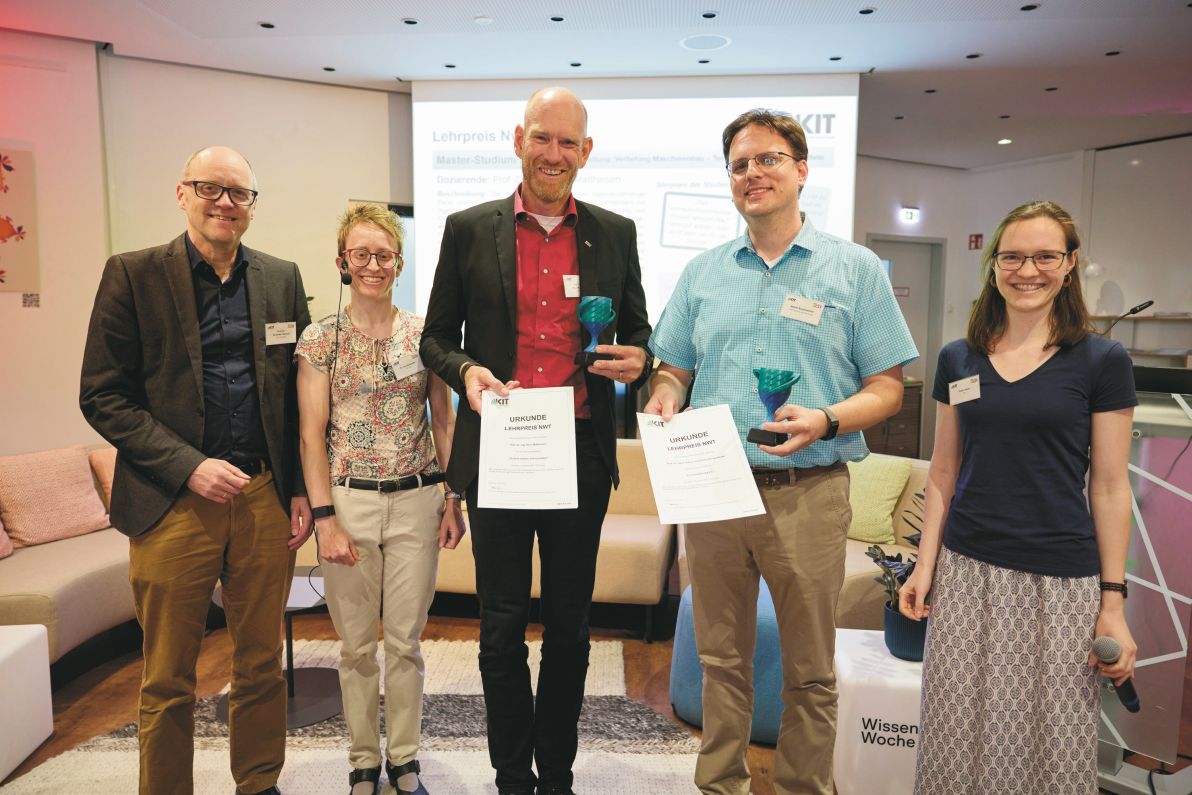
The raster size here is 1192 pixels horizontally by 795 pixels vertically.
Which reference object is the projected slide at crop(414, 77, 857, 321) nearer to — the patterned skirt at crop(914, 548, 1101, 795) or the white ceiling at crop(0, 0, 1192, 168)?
the white ceiling at crop(0, 0, 1192, 168)

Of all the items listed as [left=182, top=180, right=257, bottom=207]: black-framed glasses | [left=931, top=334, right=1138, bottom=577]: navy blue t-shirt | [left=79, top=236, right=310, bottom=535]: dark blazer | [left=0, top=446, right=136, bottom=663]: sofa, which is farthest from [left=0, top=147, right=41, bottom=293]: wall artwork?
[left=931, top=334, right=1138, bottom=577]: navy blue t-shirt

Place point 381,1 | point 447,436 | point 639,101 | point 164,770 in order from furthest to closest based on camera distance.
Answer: point 639,101 < point 381,1 < point 447,436 < point 164,770

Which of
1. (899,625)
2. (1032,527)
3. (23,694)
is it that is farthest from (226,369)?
(899,625)

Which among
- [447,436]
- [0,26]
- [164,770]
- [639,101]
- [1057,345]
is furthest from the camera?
[639,101]

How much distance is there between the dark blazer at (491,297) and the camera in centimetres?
184

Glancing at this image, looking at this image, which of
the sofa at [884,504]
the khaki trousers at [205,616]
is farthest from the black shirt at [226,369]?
the sofa at [884,504]

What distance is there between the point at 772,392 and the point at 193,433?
1440 millimetres

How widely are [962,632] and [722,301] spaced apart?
95 centimetres

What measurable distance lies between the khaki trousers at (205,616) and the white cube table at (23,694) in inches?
38.9

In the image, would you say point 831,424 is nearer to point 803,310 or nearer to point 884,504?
point 803,310

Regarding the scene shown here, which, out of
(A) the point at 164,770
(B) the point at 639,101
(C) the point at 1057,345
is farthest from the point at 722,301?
(B) the point at 639,101

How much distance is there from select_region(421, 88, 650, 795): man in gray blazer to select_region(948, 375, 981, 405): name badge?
2.35 ft

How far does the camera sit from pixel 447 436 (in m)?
2.20

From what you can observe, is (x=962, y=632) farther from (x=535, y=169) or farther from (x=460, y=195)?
(x=460, y=195)
